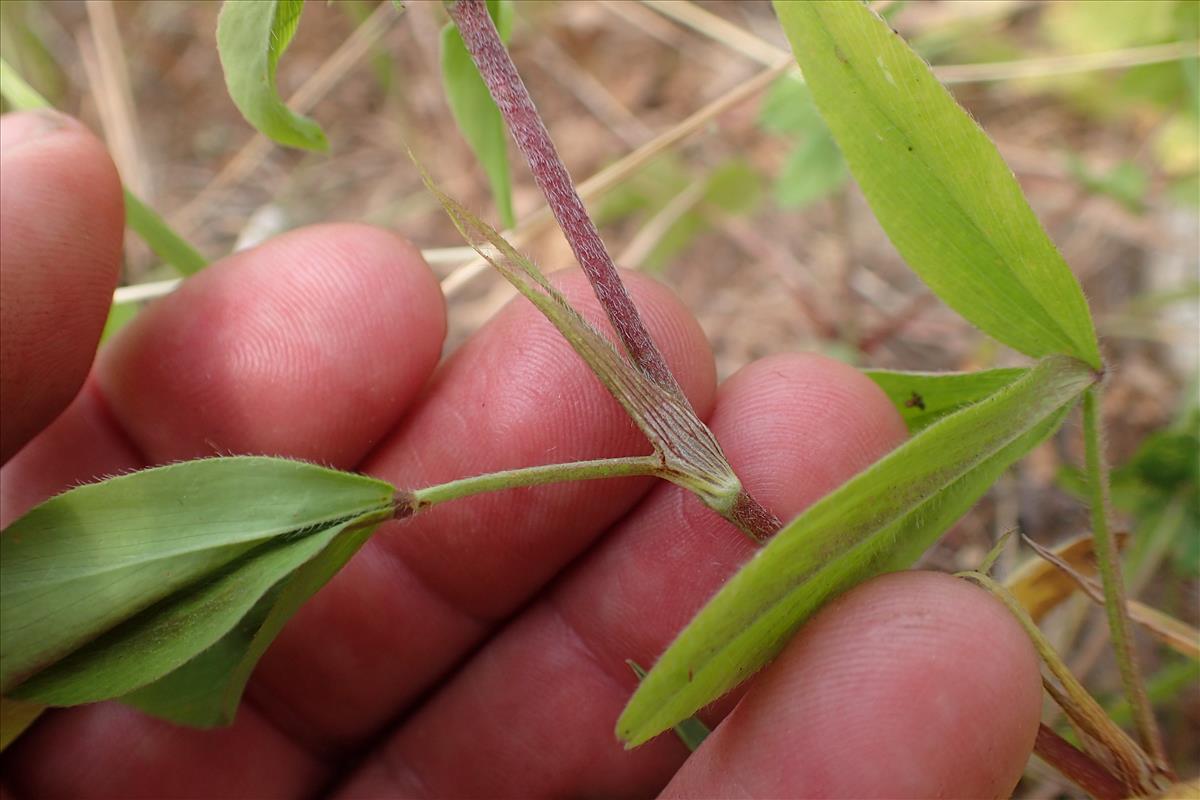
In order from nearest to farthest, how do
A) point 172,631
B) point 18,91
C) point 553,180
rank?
point 172,631 < point 553,180 < point 18,91

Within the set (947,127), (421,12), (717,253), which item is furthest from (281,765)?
(421,12)

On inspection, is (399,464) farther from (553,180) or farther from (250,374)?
(553,180)

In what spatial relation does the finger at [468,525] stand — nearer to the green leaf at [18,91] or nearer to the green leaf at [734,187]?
the green leaf at [18,91]

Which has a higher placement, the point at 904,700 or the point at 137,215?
the point at 137,215

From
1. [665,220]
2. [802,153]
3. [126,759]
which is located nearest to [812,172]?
[802,153]

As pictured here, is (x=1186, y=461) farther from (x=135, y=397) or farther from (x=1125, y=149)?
(x=135, y=397)

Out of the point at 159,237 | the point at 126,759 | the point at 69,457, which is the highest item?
the point at 159,237

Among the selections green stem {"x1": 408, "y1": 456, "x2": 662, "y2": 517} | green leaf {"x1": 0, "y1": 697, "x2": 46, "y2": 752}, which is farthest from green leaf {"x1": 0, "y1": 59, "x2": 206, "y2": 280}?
green stem {"x1": 408, "y1": 456, "x2": 662, "y2": 517}

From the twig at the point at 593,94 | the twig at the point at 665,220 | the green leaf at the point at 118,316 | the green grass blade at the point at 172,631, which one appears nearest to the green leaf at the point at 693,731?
the green grass blade at the point at 172,631
